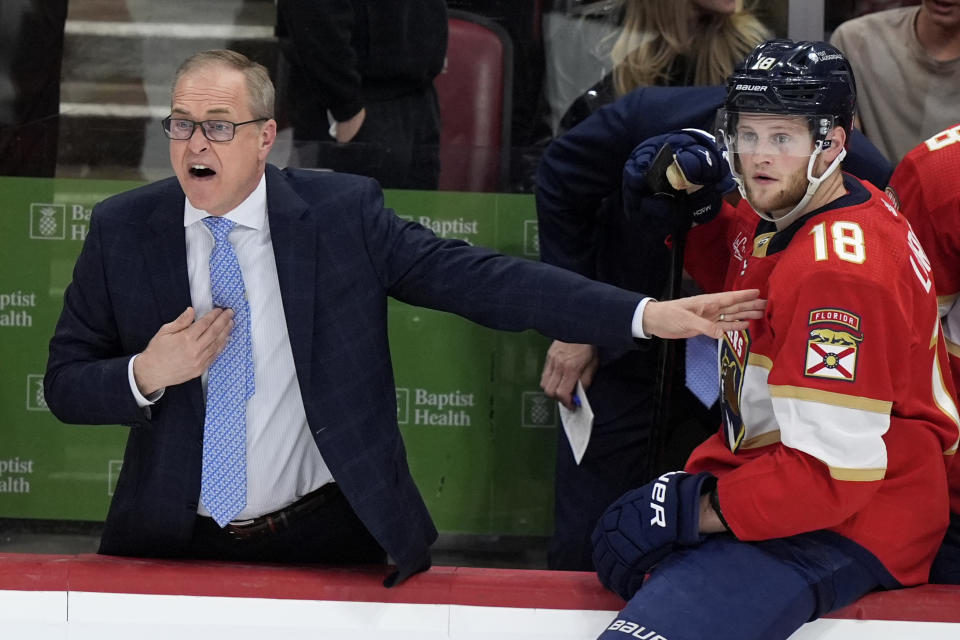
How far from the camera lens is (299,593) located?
2299 millimetres

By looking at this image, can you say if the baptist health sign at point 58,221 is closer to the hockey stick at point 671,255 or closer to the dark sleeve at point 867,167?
the hockey stick at point 671,255

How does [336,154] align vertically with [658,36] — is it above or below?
below

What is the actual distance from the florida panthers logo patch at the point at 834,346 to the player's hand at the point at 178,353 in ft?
3.38

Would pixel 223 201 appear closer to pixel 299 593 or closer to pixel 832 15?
pixel 299 593

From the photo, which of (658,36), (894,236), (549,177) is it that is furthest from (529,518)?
(894,236)

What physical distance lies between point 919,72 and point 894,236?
1572 mm

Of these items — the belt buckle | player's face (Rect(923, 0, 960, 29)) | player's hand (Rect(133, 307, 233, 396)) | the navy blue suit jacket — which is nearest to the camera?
player's hand (Rect(133, 307, 233, 396))

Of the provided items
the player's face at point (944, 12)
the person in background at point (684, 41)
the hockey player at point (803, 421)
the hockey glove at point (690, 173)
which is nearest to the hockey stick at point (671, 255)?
the hockey glove at point (690, 173)

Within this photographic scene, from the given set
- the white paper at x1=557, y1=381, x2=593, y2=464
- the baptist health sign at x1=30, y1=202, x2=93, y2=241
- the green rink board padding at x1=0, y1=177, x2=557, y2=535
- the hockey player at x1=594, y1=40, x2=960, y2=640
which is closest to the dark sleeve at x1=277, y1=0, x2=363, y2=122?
the green rink board padding at x1=0, y1=177, x2=557, y2=535

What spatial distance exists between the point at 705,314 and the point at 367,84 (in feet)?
5.91

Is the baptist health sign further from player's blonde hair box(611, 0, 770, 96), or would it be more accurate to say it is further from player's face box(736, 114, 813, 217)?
player's face box(736, 114, 813, 217)

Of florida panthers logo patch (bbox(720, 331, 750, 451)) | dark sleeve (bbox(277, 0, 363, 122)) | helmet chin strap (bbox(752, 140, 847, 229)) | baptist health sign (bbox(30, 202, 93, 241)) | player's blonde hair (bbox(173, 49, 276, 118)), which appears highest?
dark sleeve (bbox(277, 0, 363, 122))

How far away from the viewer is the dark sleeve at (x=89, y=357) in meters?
2.29

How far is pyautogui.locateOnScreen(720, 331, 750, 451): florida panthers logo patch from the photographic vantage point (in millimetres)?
2193
